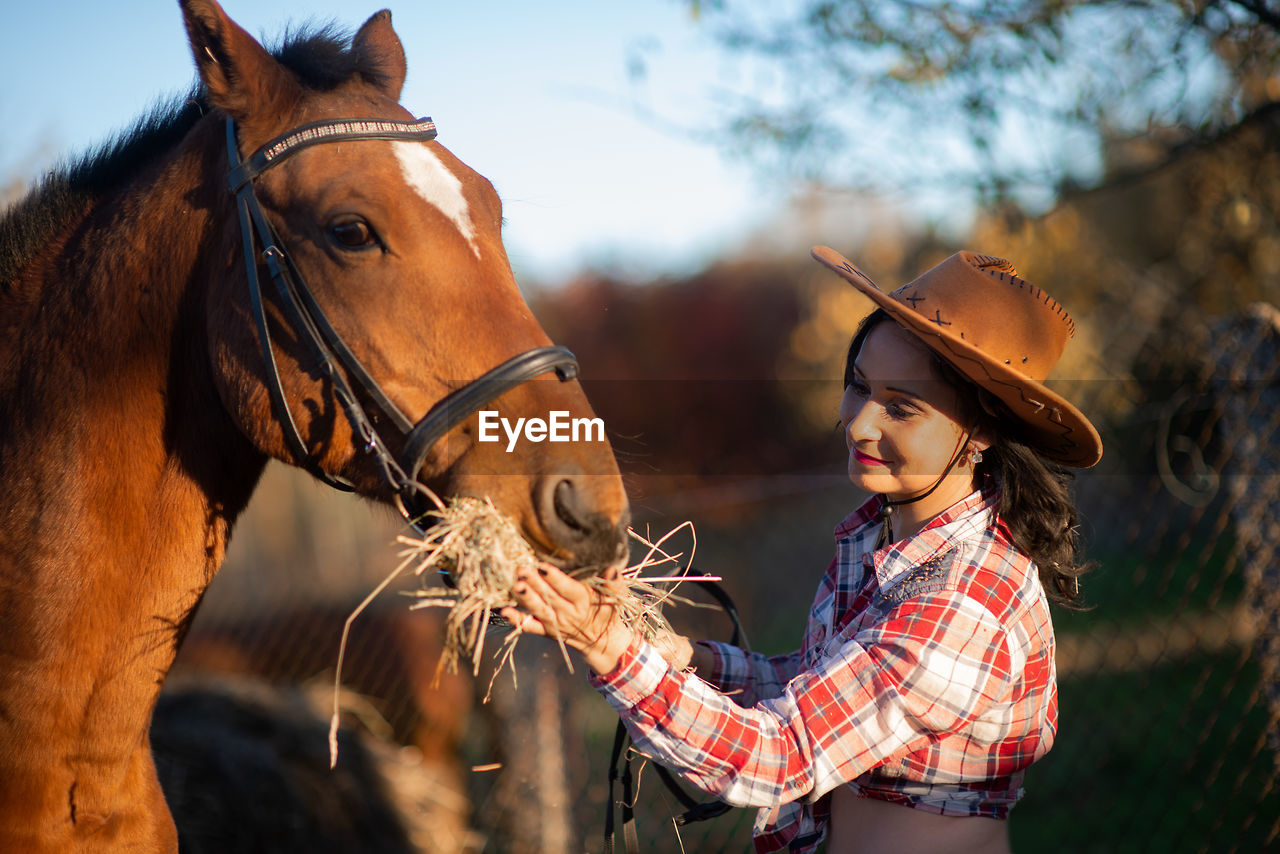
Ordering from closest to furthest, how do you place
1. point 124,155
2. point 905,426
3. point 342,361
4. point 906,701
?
point 906,701 → point 342,361 → point 905,426 → point 124,155

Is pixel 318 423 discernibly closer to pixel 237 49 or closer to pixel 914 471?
pixel 237 49

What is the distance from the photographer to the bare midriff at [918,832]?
1.97 meters

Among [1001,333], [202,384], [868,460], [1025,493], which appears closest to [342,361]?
[202,384]

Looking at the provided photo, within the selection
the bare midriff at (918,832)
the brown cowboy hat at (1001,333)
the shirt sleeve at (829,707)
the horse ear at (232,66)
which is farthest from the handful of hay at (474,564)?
the horse ear at (232,66)

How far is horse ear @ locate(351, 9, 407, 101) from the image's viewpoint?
7.56ft

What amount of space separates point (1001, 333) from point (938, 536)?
20.8 inches

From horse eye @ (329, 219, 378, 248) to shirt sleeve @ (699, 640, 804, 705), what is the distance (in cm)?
143

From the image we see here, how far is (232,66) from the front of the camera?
203 centimetres

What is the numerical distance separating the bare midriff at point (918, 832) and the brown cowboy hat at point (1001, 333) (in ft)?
3.16

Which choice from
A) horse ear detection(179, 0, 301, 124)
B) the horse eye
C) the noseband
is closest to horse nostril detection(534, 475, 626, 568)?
the noseband

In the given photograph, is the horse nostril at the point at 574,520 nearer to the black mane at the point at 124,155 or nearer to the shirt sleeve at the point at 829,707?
the shirt sleeve at the point at 829,707

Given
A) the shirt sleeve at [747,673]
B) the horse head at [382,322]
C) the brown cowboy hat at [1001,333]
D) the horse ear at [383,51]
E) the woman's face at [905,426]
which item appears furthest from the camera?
the shirt sleeve at [747,673]

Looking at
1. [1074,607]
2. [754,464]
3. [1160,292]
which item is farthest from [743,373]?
[1074,607]

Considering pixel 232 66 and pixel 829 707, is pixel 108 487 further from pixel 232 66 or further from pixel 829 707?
pixel 829 707
